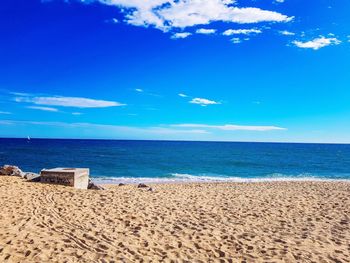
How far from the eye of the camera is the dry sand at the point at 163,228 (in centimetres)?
736

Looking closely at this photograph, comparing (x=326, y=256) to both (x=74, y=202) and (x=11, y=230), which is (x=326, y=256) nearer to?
(x=11, y=230)

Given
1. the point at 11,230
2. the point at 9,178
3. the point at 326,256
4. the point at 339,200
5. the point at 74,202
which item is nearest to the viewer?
the point at 326,256

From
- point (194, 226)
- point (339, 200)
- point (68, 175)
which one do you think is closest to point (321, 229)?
point (194, 226)

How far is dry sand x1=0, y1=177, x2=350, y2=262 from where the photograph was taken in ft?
24.2

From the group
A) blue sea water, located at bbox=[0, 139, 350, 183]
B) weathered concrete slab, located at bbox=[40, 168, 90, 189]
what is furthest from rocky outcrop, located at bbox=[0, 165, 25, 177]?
blue sea water, located at bbox=[0, 139, 350, 183]

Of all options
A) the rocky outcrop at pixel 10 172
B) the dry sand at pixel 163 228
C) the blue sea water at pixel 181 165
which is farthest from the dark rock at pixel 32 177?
the blue sea water at pixel 181 165

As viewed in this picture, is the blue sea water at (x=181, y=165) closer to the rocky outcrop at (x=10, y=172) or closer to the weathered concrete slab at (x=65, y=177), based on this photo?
the rocky outcrop at (x=10, y=172)

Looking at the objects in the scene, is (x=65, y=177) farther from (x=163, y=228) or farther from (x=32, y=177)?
(x=163, y=228)

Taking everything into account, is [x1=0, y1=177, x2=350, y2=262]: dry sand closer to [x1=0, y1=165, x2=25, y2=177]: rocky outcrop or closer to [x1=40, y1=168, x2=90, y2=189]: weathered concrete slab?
[x1=40, y1=168, x2=90, y2=189]: weathered concrete slab

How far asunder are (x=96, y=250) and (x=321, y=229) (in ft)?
22.2

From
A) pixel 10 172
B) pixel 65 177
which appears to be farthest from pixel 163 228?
pixel 10 172

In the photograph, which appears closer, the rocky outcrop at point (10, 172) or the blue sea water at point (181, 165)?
the rocky outcrop at point (10, 172)

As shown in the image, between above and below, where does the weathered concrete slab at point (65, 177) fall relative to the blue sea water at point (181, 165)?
above

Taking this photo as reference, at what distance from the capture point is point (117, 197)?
13.8m
